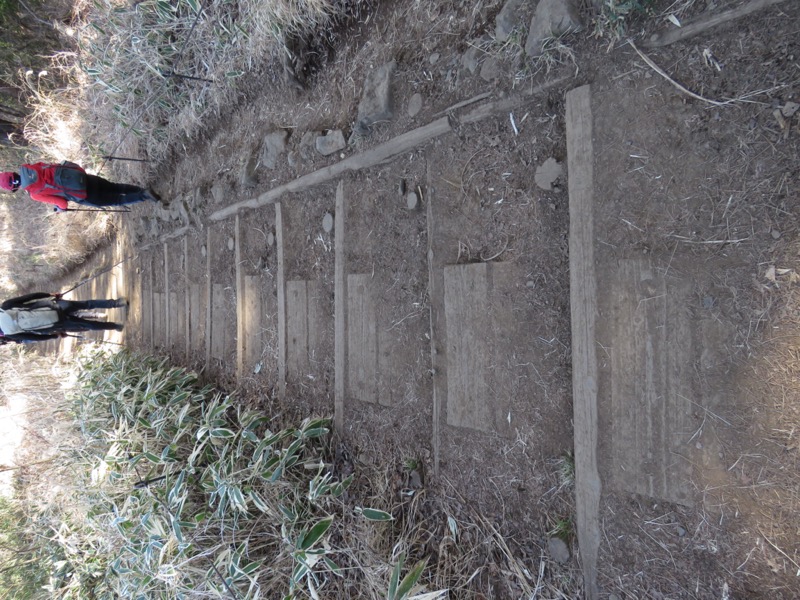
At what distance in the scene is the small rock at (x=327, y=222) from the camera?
10.9ft

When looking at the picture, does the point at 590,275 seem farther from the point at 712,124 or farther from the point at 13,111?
the point at 13,111

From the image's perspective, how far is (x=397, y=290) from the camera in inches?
112

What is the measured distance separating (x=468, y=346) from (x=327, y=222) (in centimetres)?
153

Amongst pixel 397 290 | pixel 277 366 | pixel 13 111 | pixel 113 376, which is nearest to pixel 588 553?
pixel 397 290

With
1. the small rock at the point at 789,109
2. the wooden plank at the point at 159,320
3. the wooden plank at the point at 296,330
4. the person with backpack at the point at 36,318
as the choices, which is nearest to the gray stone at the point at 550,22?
the small rock at the point at 789,109

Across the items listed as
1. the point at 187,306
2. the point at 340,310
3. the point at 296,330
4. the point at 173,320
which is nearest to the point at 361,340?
the point at 340,310

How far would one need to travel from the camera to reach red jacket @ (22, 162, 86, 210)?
14.1 ft

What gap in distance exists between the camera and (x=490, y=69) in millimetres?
2248

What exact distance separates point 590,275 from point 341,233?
1.80 metres

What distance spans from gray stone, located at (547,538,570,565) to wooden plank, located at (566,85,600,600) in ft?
0.28

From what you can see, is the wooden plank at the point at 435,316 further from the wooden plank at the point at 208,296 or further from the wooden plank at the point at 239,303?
the wooden plank at the point at 208,296

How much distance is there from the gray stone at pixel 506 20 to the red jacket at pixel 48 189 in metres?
4.41

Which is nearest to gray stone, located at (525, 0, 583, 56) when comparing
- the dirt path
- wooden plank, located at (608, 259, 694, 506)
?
the dirt path

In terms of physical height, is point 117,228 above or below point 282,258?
above
